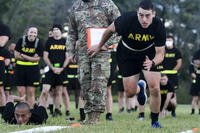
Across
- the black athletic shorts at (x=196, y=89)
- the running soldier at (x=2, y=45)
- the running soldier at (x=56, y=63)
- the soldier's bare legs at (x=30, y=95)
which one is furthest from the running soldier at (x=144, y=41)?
the black athletic shorts at (x=196, y=89)

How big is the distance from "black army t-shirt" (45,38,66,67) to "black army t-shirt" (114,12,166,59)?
212 inches

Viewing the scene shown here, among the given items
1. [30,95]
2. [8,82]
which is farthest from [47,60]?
[8,82]

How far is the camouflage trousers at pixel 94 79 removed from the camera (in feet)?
35.4

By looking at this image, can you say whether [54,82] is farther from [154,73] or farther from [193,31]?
[193,31]

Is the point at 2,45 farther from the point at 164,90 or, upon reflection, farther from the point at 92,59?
the point at 164,90

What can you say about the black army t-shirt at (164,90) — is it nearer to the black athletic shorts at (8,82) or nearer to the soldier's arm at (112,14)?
the black athletic shorts at (8,82)

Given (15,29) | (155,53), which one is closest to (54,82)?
(155,53)

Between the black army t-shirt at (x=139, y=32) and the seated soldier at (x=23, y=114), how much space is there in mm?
2082

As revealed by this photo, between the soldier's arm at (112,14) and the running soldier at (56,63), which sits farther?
the running soldier at (56,63)

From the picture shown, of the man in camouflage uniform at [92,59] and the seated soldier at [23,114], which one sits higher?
the man in camouflage uniform at [92,59]

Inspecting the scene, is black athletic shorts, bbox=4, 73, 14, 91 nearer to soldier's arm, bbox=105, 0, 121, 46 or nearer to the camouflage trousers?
the camouflage trousers

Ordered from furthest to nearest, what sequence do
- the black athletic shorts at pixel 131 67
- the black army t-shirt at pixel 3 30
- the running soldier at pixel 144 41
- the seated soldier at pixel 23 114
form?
the black army t-shirt at pixel 3 30 < the black athletic shorts at pixel 131 67 < the seated soldier at pixel 23 114 < the running soldier at pixel 144 41

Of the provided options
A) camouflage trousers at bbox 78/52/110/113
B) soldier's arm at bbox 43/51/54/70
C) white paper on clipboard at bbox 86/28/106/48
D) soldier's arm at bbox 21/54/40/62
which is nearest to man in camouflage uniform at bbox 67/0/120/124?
camouflage trousers at bbox 78/52/110/113

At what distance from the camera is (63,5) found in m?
61.4
